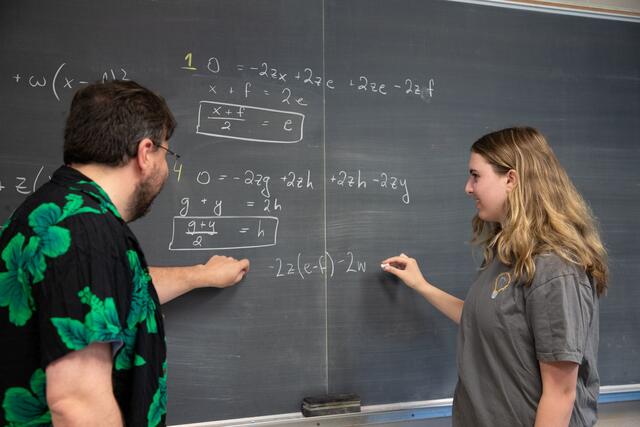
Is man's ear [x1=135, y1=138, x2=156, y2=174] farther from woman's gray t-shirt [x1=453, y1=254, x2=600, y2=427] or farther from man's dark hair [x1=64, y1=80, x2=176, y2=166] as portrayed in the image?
woman's gray t-shirt [x1=453, y1=254, x2=600, y2=427]

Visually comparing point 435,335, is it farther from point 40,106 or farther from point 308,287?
point 40,106

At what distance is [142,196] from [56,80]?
78 cm

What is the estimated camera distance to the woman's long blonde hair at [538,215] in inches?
61.5

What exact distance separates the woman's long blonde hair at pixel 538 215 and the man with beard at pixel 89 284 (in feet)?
3.17

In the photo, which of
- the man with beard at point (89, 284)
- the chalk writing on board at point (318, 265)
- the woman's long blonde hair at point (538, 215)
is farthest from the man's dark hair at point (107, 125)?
the woman's long blonde hair at point (538, 215)

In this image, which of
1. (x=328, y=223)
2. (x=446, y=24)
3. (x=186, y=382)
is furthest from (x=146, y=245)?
(x=446, y=24)

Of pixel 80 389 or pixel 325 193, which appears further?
pixel 325 193

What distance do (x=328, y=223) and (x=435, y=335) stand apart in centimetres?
61

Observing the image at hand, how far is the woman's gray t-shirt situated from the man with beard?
0.92m

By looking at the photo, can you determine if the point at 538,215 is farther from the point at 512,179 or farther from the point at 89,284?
the point at 89,284

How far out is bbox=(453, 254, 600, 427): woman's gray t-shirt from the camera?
1500 millimetres

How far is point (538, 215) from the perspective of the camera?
160cm

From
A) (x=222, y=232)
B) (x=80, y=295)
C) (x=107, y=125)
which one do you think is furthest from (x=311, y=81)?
(x=80, y=295)

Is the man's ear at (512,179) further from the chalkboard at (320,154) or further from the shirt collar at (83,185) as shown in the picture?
the shirt collar at (83,185)
